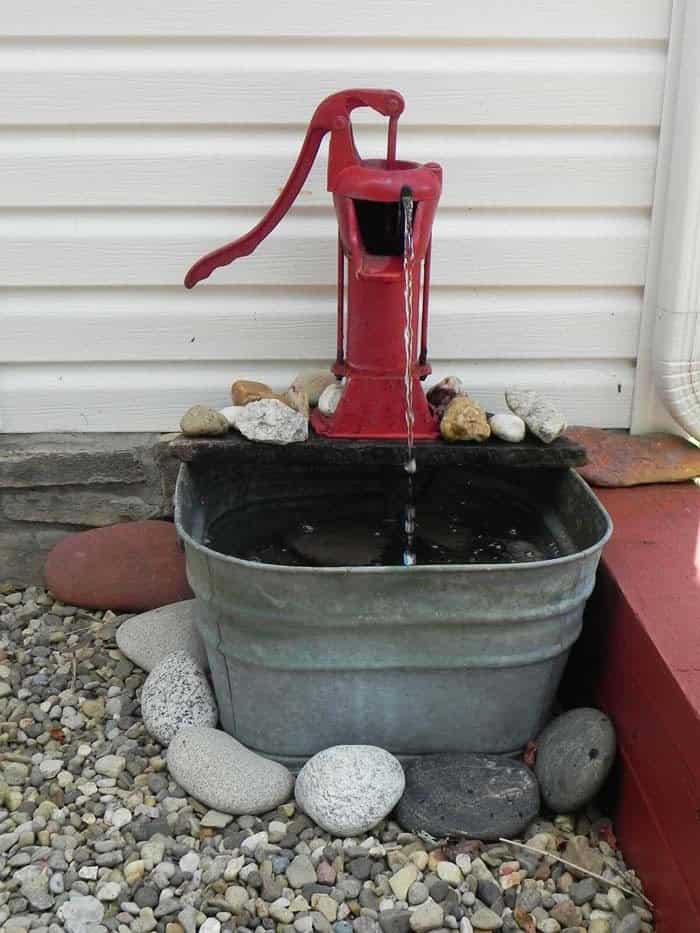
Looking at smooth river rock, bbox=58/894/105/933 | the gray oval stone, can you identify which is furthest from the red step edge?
smooth river rock, bbox=58/894/105/933

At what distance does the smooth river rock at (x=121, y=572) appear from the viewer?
107 inches

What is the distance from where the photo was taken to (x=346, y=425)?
2410 mm

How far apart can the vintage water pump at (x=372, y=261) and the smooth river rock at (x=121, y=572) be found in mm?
606

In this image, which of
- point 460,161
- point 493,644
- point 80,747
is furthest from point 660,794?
point 460,161

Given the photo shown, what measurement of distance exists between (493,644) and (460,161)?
116 cm

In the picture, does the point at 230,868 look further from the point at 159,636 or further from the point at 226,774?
the point at 159,636

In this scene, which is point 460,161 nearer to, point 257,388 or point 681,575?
point 257,388

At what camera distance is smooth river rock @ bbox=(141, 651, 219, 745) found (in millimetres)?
2270

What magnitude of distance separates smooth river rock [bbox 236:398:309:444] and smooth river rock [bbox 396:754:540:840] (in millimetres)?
765

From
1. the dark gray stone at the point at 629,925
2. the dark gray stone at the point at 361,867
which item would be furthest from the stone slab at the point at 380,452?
the dark gray stone at the point at 629,925

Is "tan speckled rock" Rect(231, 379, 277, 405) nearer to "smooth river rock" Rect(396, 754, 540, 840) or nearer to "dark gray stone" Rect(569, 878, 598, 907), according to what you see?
"smooth river rock" Rect(396, 754, 540, 840)

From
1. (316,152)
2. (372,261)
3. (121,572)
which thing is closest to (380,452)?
(372,261)

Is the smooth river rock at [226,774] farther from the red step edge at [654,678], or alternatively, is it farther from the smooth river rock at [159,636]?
the red step edge at [654,678]

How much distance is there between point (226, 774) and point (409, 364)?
3.15 feet
